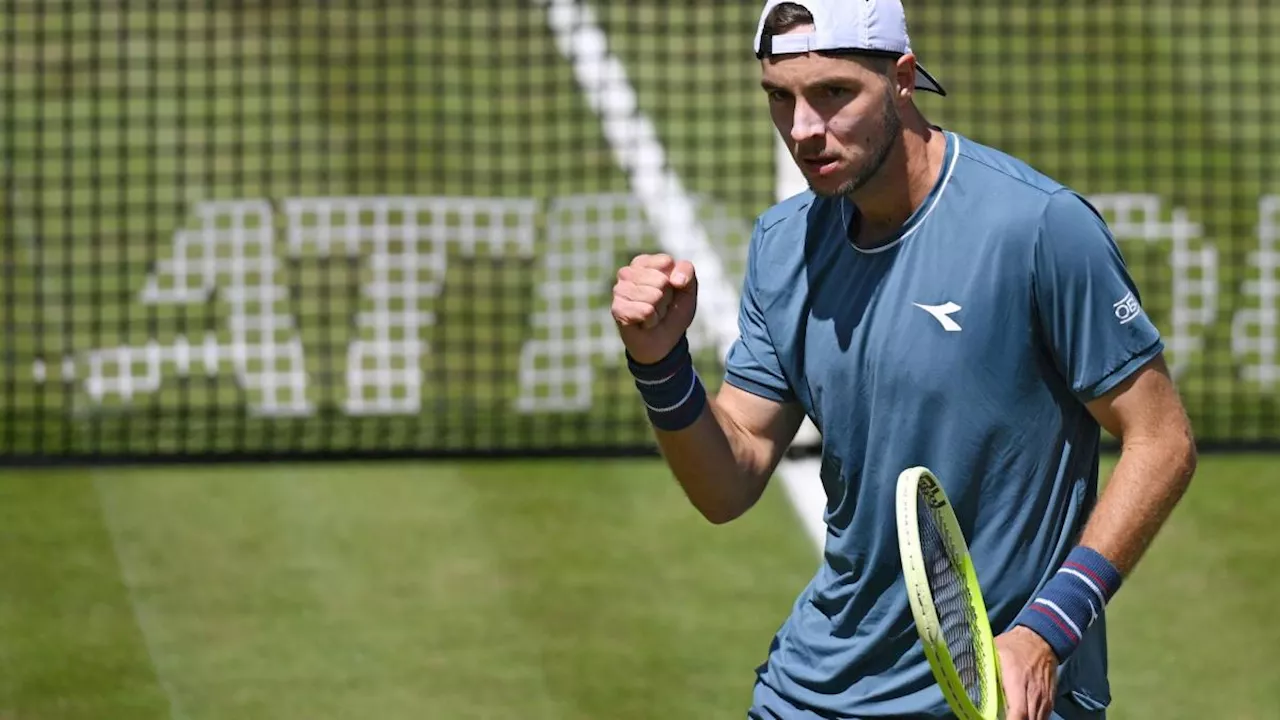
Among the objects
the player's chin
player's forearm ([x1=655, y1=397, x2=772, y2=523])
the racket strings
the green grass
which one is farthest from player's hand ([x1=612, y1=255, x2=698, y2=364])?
the green grass

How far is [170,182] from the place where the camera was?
556 inches

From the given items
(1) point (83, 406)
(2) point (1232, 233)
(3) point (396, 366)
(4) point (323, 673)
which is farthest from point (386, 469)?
(2) point (1232, 233)

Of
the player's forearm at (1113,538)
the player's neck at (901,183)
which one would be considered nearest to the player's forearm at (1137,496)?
the player's forearm at (1113,538)

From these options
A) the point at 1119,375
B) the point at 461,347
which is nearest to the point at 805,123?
the point at 1119,375

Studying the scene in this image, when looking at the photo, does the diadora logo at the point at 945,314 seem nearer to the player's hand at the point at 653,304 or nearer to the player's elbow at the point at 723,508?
the player's hand at the point at 653,304

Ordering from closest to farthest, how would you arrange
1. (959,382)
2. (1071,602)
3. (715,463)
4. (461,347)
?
(1071,602), (959,382), (715,463), (461,347)

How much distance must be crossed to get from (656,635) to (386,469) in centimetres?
283

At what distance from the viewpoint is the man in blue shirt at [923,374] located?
4180 mm

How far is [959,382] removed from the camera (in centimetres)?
434

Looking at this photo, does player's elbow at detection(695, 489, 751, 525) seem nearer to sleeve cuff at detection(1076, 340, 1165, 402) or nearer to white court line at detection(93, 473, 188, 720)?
sleeve cuff at detection(1076, 340, 1165, 402)

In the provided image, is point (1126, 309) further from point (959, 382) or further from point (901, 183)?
point (901, 183)

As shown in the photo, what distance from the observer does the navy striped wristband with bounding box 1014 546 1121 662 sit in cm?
412

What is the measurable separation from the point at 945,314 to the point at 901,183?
0.29 m

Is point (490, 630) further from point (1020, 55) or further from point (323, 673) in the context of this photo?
point (1020, 55)
